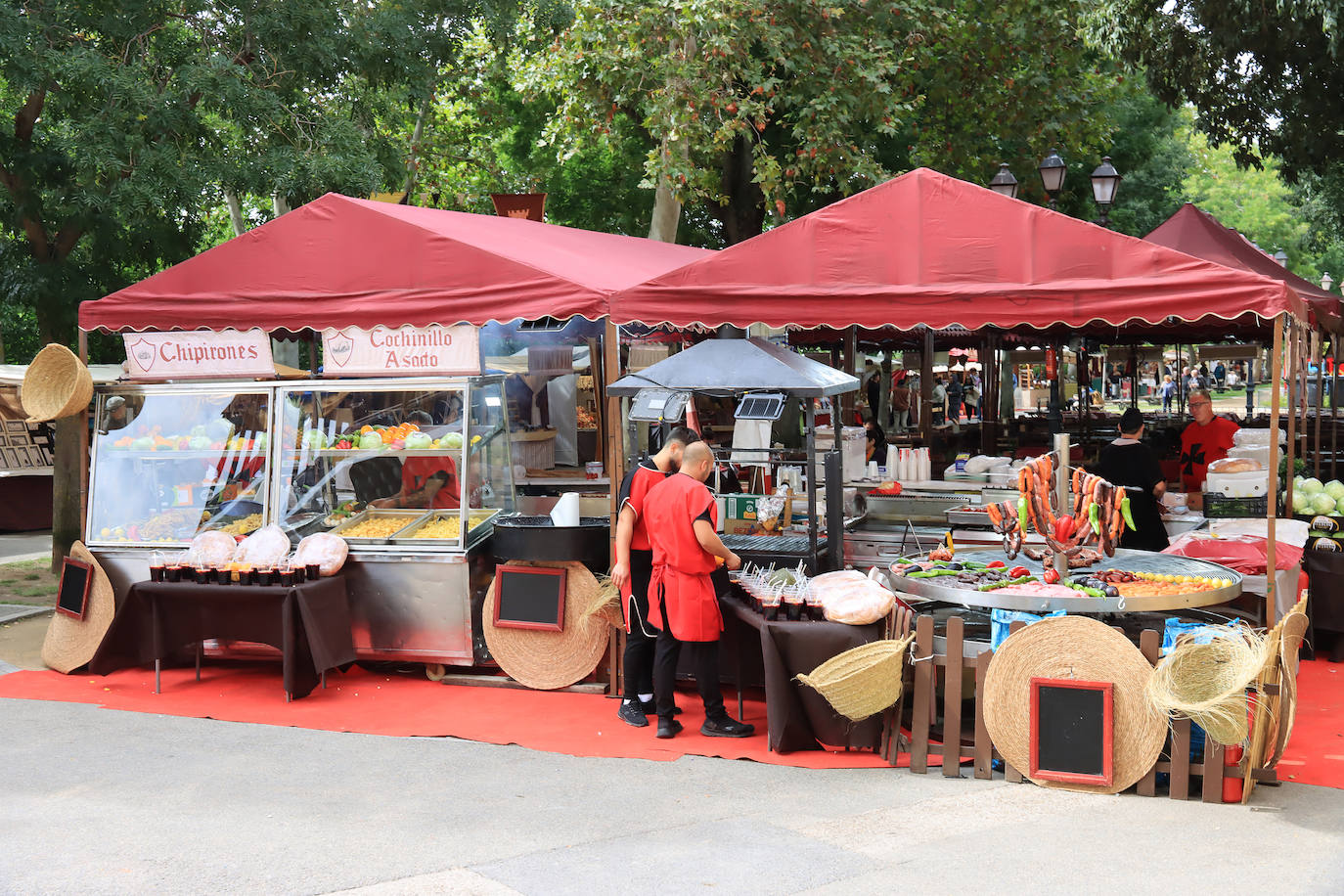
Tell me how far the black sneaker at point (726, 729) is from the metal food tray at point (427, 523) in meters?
2.23

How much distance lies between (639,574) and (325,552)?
90.9 inches

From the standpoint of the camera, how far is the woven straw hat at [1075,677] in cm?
598

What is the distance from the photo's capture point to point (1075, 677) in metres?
6.06

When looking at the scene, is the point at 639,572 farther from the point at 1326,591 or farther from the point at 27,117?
the point at 27,117

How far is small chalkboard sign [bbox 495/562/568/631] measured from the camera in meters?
8.29

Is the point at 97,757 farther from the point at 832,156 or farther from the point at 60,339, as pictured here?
the point at 832,156

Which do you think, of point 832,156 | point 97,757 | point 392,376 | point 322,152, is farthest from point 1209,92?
point 97,757

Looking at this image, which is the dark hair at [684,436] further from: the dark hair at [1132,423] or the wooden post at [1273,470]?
the dark hair at [1132,423]

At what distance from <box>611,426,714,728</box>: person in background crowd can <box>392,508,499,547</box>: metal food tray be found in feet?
4.74

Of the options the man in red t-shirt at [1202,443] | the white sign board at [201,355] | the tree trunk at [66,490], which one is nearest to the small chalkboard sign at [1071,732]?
the white sign board at [201,355]

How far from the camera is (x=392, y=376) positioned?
28.6 ft

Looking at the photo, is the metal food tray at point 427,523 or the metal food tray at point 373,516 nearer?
the metal food tray at point 427,523

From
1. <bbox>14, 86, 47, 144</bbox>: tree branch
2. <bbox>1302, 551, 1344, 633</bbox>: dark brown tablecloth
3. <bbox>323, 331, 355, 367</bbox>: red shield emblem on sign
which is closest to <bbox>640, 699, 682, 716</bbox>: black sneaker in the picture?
<bbox>323, 331, 355, 367</bbox>: red shield emblem on sign

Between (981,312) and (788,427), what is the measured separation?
11.1 meters
